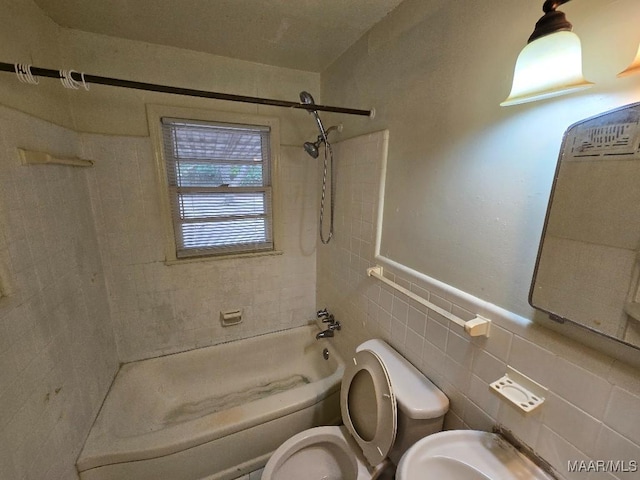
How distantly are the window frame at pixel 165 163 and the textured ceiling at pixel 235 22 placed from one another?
0.37m

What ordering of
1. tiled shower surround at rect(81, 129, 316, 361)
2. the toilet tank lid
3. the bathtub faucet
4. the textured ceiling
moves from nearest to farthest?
the toilet tank lid < the textured ceiling < tiled shower surround at rect(81, 129, 316, 361) < the bathtub faucet

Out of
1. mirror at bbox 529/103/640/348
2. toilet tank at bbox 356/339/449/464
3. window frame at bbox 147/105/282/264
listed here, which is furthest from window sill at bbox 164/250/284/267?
mirror at bbox 529/103/640/348

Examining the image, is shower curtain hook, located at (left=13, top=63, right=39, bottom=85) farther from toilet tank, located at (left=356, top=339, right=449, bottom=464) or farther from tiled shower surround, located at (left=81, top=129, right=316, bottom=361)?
toilet tank, located at (left=356, top=339, right=449, bottom=464)

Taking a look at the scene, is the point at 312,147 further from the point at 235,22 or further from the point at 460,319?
the point at 460,319

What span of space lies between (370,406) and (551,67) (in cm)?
126

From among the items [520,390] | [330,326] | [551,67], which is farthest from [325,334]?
[551,67]

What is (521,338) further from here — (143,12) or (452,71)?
(143,12)

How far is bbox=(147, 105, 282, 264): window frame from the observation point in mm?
1604

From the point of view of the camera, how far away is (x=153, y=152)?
1617 millimetres

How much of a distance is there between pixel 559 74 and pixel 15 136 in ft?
5.60

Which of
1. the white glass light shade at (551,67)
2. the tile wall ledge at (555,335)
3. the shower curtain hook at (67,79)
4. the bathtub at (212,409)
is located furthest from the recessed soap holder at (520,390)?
the shower curtain hook at (67,79)

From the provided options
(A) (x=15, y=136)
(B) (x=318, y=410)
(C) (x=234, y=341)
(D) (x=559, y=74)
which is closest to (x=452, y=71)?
(D) (x=559, y=74)

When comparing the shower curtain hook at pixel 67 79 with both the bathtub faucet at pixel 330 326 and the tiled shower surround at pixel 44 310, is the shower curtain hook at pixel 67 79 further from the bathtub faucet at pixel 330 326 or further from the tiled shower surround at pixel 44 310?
the bathtub faucet at pixel 330 326

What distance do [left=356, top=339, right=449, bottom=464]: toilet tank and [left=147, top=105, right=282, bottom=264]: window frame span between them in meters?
1.32
